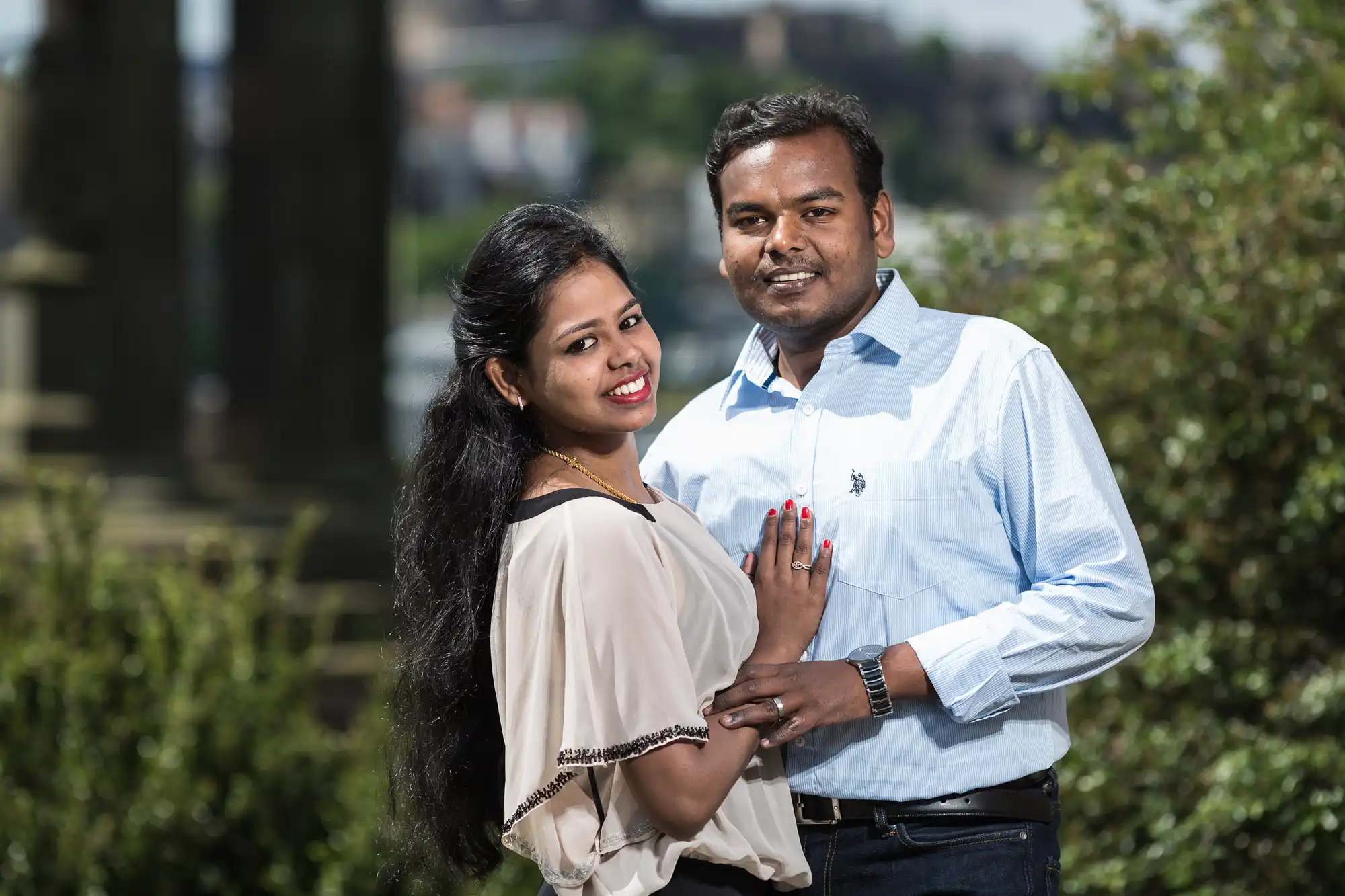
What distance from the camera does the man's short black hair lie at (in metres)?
2.62

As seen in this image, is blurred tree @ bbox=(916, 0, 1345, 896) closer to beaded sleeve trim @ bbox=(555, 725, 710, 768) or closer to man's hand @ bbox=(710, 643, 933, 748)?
man's hand @ bbox=(710, 643, 933, 748)

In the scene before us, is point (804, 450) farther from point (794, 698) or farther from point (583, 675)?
point (583, 675)

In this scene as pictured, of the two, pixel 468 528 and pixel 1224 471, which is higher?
pixel 468 528

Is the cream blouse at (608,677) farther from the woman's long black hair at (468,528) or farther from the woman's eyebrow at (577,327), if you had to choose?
the woman's eyebrow at (577,327)

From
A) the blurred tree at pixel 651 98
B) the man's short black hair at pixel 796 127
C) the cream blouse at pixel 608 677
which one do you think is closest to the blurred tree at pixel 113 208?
the man's short black hair at pixel 796 127

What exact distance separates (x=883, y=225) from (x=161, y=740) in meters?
3.70

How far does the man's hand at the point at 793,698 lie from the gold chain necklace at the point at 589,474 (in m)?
0.31

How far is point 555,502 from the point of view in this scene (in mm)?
2338

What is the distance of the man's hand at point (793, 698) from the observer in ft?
7.79

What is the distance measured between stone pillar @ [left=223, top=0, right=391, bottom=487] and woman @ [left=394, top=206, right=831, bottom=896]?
266 inches

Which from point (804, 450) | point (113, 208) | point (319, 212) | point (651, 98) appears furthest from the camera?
point (651, 98)

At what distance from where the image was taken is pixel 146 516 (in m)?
8.80

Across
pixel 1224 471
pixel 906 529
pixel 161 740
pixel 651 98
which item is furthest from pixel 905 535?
pixel 651 98

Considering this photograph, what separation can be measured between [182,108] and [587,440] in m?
7.63
